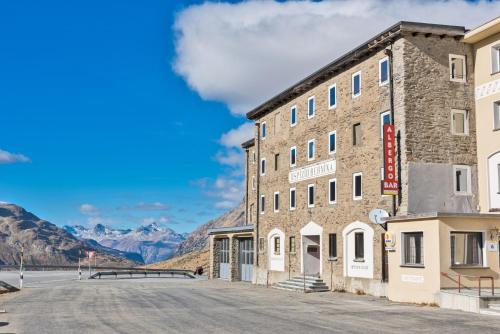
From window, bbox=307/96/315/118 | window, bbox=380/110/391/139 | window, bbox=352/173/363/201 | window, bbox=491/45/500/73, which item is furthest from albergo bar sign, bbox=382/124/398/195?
window, bbox=307/96/315/118

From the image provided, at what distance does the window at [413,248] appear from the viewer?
86.3 ft

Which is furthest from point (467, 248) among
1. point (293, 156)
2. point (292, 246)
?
point (293, 156)

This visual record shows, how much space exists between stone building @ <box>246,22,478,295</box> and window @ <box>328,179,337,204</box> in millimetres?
105

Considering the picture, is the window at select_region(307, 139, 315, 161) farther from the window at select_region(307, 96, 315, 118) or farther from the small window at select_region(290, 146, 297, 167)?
the small window at select_region(290, 146, 297, 167)

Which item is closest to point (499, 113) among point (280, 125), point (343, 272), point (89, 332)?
point (343, 272)

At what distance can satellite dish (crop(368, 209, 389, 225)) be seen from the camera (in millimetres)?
29439

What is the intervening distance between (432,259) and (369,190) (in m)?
7.06

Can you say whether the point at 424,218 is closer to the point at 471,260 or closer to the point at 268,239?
the point at 471,260

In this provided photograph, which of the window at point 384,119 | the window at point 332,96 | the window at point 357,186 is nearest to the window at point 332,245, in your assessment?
the window at point 357,186

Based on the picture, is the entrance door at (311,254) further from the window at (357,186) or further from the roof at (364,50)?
the roof at (364,50)

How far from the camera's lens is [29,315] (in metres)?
21.3

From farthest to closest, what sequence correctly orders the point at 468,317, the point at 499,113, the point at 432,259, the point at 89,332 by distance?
the point at 499,113 → the point at 432,259 → the point at 468,317 → the point at 89,332

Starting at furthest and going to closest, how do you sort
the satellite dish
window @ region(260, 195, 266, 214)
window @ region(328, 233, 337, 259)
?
window @ region(260, 195, 266, 214) → window @ region(328, 233, 337, 259) → the satellite dish

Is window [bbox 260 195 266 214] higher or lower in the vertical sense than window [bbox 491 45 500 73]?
lower
